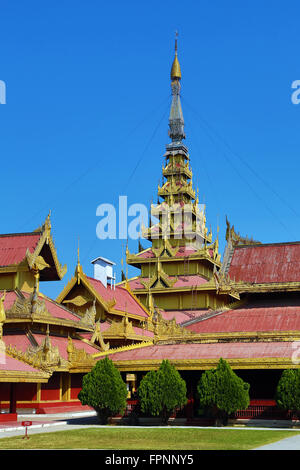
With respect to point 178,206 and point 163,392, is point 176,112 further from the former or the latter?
point 163,392

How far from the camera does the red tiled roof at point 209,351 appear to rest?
90.0ft

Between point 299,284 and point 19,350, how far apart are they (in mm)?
13961

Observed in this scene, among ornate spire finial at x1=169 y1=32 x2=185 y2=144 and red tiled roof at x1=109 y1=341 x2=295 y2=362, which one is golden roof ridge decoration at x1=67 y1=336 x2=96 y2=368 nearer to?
red tiled roof at x1=109 y1=341 x2=295 y2=362

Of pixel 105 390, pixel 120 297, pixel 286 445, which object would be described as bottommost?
pixel 286 445

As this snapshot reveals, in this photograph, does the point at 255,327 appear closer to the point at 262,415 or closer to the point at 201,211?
the point at 262,415

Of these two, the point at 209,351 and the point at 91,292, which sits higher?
the point at 91,292

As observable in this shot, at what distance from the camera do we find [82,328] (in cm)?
3850

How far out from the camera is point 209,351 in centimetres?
2886

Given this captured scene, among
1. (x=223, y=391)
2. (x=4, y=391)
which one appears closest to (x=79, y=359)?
(x=4, y=391)

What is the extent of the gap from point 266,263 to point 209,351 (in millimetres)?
10005

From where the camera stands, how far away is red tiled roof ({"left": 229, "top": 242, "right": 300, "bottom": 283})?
36000 mm

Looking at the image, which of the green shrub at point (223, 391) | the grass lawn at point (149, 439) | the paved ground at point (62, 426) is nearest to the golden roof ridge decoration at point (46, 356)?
the paved ground at point (62, 426)
